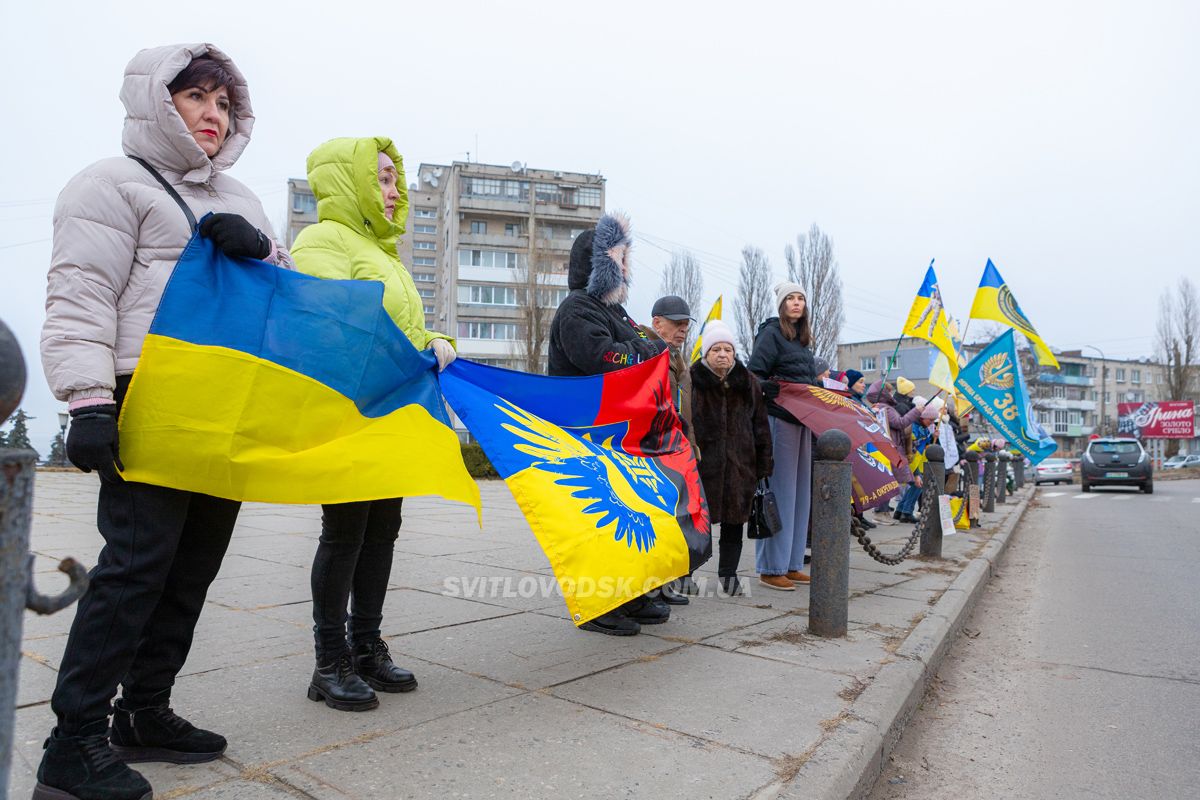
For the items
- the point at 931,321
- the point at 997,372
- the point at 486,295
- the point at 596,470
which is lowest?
the point at 596,470

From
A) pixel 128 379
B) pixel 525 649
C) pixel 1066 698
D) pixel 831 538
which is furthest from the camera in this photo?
pixel 831 538

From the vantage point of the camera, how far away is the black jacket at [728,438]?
16.7 ft

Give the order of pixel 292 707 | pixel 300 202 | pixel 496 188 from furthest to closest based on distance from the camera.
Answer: pixel 300 202, pixel 496 188, pixel 292 707

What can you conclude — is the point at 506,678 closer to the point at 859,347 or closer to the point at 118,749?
the point at 118,749

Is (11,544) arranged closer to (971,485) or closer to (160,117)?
(160,117)

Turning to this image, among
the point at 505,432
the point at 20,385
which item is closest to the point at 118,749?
the point at 505,432

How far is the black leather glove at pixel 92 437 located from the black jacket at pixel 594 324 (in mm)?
2440

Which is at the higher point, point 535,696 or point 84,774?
point 84,774

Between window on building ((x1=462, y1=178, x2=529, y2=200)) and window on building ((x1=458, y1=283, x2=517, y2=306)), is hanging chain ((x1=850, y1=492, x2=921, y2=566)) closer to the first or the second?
window on building ((x1=458, y1=283, x2=517, y2=306))

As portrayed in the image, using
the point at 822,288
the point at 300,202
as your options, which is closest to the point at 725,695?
the point at 822,288

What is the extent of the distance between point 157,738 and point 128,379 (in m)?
1.09

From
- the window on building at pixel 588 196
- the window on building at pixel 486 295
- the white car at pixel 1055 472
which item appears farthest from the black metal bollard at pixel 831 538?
the window on building at pixel 588 196

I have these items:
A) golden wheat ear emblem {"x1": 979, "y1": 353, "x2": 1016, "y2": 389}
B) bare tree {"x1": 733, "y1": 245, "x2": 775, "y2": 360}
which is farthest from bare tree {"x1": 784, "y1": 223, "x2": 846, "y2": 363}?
golden wheat ear emblem {"x1": 979, "y1": 353, "x2": 1016, "y2": 389}

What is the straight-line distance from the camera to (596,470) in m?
3.51
